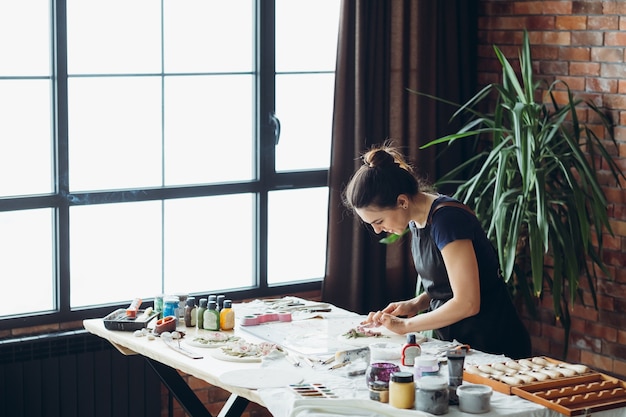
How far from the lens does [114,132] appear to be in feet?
15.3

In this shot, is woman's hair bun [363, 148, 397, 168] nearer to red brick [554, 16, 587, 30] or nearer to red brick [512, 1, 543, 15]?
red brick [554, 16, 587, 30]

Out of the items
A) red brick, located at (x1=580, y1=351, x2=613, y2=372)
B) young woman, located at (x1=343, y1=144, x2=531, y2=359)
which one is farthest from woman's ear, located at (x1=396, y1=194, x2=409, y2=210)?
red brick, located at (x1=580, y1=351, x2=613, y2=372)

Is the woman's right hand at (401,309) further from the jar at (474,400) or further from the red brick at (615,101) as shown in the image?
the red brick at (615,101)

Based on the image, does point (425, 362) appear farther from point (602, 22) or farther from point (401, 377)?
point (602, 22)

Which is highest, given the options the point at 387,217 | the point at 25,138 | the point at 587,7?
the point at 587,7

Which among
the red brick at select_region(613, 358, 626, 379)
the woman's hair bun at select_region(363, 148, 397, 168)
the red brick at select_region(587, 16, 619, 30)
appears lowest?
the red brick at select_region(613, 358, 626, 379)

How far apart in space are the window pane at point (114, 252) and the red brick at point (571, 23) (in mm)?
2080

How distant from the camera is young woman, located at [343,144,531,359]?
3572 mm

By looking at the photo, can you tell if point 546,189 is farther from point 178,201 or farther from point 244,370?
point 244,370

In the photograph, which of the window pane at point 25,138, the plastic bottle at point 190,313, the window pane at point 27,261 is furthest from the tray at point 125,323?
the window pane at point 25,138

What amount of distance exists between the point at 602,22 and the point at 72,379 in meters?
2.83

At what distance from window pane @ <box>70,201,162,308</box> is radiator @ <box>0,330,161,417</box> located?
25 centimetres

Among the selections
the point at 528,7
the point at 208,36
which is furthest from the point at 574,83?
the point at 208,36

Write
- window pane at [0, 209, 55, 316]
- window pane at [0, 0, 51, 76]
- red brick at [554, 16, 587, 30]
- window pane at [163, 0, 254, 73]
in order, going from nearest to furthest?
window pane at [0, 0, 51, 76], window pane at [0, 209, 55, 316], window pane at [163, 0, 254, 73], red brick at [554, 16, 587, 30]
